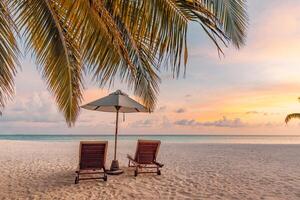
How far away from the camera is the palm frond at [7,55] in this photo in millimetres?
2902

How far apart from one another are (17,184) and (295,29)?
28.0 feet

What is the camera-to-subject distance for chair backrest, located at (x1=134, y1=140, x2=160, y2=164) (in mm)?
6797

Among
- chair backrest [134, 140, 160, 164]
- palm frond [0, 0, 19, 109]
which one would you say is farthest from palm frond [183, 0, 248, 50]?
chair backrest [134, 140, 160, 164]

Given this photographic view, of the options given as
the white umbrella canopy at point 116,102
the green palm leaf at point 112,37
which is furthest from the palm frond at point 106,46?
the white umbrella canopy at point 116,102

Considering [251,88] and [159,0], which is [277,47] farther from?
[159,0]

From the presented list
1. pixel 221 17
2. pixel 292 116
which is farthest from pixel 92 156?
pixel 292 116

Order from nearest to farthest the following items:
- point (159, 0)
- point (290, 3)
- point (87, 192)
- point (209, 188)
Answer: point (159, 0) < point (87, 192) < point (209, 188) < point (290, 3)

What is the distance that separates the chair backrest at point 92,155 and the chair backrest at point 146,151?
3.35 ft

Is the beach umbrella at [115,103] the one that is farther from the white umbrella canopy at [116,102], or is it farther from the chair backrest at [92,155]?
the chair backrest at [92,155]

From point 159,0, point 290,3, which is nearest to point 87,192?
point 159,0

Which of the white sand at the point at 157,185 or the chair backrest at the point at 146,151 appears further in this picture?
the chair backrest at the point at 146,151

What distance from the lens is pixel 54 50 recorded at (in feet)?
13.6

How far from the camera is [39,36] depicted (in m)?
3.63

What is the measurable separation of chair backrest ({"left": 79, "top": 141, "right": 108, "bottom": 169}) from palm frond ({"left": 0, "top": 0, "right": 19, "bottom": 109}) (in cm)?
304
